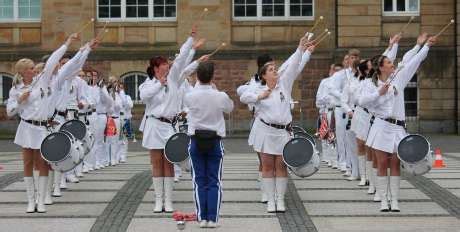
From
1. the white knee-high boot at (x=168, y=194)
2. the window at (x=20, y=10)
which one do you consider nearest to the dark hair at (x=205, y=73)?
the white knee-high boot at (x=168, y=194)

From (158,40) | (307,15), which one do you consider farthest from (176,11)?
(307,15)

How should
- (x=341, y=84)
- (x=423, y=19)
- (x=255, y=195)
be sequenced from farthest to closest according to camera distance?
(x=423, y=19) < (x=341, y=84) < (x=255, y=195)

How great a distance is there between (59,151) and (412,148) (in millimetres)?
4291

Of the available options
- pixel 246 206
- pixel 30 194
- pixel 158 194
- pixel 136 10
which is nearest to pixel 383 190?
pixel 246 206

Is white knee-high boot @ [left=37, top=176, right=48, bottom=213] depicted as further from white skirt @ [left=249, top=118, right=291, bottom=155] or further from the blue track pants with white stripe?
white skirt @ [left=249, top=118, right=291, bottom=155]

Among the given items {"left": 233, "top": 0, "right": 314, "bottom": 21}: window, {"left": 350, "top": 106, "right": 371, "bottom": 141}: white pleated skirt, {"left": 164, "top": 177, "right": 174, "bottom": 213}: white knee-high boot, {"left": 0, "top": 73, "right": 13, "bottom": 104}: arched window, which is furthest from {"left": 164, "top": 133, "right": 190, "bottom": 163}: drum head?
{"left": 0, "top": 73, "right": 13, "bottom": 104}: arched window

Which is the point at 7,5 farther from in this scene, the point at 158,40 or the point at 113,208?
the point at 113,208

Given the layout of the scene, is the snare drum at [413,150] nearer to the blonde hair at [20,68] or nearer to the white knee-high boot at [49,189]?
the white knee-high boot at [49,189]

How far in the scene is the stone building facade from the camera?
3184cm

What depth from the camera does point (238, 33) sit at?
107ft

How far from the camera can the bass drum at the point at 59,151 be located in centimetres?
1208

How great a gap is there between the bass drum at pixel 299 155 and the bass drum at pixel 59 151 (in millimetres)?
2691

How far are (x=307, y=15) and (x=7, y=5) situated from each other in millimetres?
10108

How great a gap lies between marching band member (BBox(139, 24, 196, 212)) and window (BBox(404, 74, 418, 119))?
20.9 m
